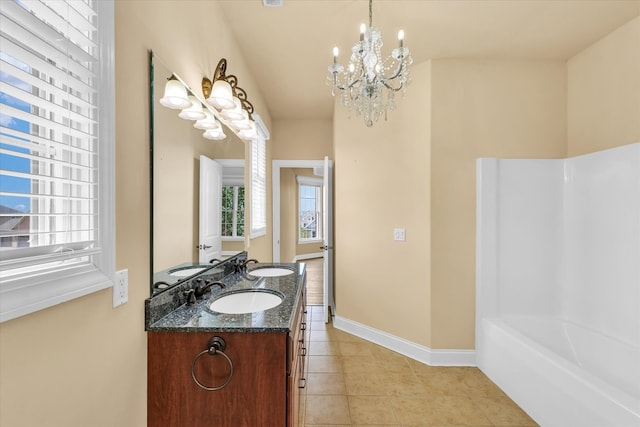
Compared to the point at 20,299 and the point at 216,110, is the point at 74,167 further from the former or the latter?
the point at 216,110

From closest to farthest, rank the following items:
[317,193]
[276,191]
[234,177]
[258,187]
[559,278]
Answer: [234,177], [559,278], [258,187], [276,191], [317,193]

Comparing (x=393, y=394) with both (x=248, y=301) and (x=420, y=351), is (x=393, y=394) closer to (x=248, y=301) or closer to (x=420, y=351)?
(x=420, y=351)

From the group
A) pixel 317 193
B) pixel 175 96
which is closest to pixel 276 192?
pixel 175 96

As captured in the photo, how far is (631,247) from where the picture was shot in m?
2.03

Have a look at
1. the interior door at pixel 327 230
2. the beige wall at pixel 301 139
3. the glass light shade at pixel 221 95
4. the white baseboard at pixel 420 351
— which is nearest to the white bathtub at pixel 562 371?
the white baseboard at pixel 420 351

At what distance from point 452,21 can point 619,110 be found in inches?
58.2

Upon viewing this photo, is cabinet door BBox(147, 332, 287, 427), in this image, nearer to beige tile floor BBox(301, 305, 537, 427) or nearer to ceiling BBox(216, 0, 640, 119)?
beige tile floor BBox(301, 305, 537, 427)

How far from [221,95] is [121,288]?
1.18 m

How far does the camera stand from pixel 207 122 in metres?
1.75

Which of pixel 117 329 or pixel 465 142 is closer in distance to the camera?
pixel 117 329

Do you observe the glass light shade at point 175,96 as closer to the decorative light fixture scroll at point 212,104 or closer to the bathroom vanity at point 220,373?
the decorative light fixture scroll at point 212,104

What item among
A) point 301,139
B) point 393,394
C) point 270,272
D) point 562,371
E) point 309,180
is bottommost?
point 393,394

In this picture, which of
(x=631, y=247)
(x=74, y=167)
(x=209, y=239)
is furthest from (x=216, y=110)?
(x=631, y=247)

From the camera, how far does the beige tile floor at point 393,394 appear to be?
1.91 m
